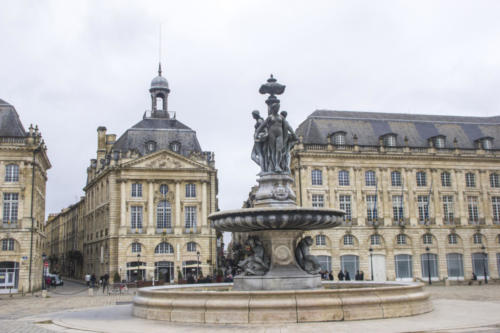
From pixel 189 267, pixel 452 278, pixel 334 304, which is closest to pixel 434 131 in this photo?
pixel 452 278

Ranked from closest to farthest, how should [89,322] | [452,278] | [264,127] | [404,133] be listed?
[89,322] → [264,127] → [452,278] → [404,133]

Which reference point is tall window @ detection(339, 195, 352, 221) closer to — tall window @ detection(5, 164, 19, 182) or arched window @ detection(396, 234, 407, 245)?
arched window @ detection(396, 234, 407, 245)

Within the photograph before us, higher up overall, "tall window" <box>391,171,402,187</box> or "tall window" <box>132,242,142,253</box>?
"tall window" <box>391,171,402,187</box>

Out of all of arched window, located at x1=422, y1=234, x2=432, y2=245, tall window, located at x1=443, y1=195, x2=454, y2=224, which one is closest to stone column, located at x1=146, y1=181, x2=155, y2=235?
arched window, located at x1=422, y1=234, x2=432, y2=245

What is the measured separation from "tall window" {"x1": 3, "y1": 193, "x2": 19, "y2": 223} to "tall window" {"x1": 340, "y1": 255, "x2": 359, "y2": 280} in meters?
26.8

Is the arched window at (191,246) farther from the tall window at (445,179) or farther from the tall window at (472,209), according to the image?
the tall window at (472,209)

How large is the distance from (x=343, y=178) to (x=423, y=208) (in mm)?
8036

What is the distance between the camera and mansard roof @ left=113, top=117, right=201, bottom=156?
2146 inches

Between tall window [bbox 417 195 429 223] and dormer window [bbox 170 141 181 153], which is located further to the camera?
dormer window [bbox 170 141 181 153]

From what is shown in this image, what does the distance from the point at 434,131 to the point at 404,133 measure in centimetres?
332

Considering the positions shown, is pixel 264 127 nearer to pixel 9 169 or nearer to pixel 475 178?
pixel 9 169

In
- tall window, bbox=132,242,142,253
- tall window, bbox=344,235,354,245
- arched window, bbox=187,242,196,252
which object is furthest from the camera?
arched window, bbox=187,242,196,252

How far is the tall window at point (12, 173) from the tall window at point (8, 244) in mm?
4639

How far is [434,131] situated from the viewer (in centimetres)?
5453
